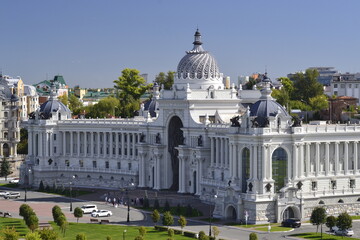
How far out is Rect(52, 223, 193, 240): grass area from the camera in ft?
300

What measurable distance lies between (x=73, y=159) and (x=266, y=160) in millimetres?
49988

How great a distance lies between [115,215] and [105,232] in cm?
1419

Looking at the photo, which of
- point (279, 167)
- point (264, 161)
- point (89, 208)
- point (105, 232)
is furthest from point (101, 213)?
point (279, 167)

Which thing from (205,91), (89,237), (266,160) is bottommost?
(89,237)

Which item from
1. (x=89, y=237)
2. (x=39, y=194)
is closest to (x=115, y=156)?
(x=39, y=194)

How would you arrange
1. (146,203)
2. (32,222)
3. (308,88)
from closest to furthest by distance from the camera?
(32,222) < (146,203) < (308,88)

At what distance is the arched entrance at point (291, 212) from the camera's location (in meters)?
102

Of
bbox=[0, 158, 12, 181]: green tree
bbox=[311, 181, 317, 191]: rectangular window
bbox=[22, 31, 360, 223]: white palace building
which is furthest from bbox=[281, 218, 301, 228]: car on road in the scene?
bbox=[0, 158, 12, 181]: green tree

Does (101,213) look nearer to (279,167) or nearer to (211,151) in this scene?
(211,151)

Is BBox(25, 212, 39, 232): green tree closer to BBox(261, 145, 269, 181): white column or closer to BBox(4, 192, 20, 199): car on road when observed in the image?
BBox(261, 145, 269, 181): white column

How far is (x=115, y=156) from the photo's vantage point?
140125 millimetres

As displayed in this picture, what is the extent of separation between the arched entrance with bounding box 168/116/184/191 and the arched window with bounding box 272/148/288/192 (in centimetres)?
2462

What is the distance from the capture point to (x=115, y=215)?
109 m

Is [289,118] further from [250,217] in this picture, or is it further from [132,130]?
[132,130]
